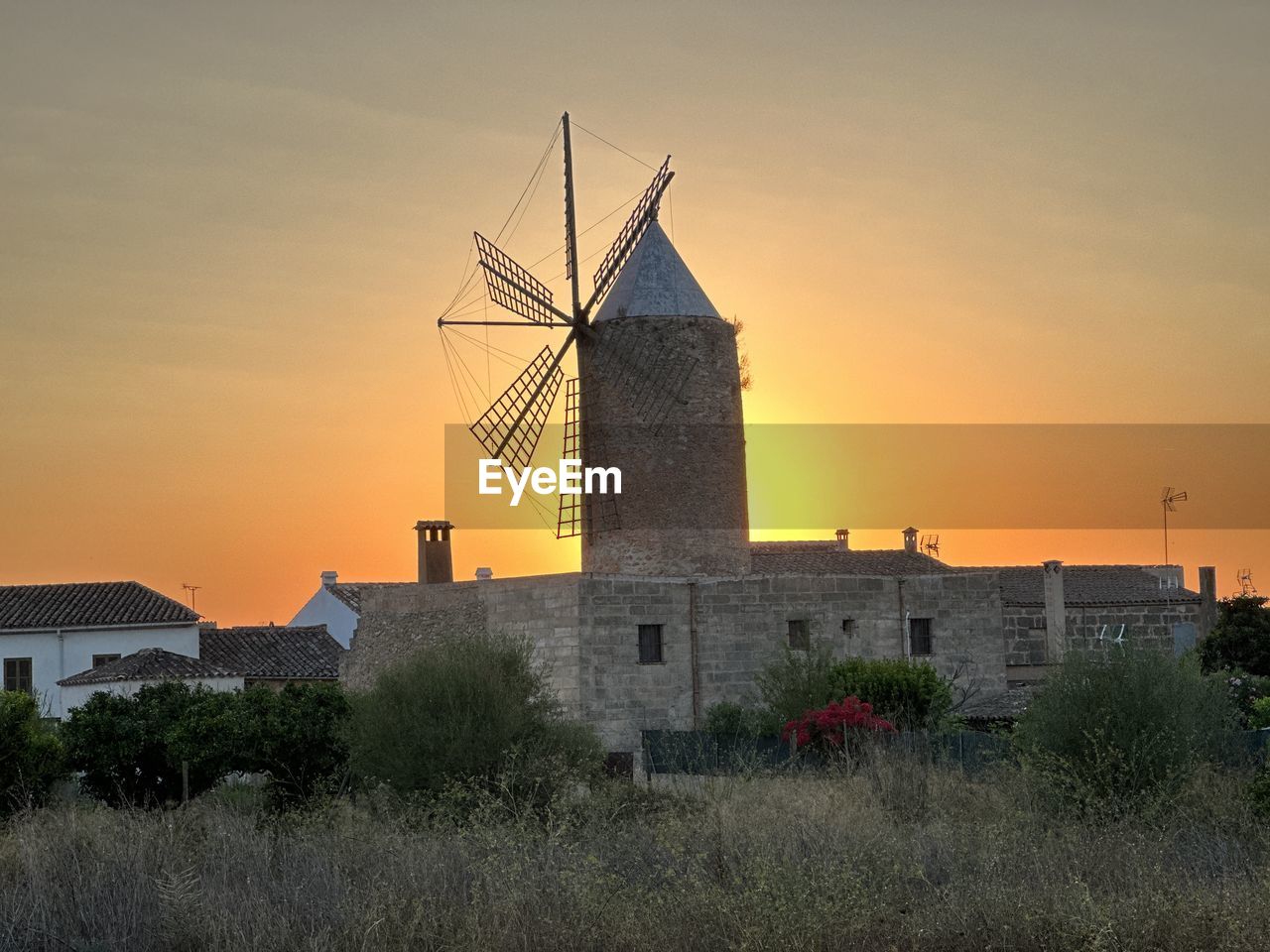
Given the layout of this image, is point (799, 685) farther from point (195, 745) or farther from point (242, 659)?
point (242, 659)

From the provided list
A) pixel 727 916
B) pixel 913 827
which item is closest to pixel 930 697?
pixel 913 827

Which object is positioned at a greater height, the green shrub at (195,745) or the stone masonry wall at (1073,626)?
the stone masonry wall at (1073,626)

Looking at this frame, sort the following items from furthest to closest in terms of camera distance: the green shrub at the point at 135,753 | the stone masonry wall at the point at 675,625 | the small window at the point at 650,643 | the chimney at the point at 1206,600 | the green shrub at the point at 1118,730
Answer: the chimney at the point at 1206,600 < the small window at the point at 650,643 < the stone masonry wall at the point at 675,625 < the green shrub at the point at 135,753 < the green shrub at the point at 1118,730

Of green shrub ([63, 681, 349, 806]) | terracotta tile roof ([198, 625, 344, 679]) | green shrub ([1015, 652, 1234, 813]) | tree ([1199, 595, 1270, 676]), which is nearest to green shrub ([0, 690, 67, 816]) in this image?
green shrub ([63, 681, 349, 806])

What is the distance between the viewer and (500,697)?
1641 cm

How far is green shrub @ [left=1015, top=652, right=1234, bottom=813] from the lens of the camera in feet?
44.4

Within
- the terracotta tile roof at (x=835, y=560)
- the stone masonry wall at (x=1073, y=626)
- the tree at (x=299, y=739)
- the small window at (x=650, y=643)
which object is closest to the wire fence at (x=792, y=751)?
the small window at (x=650, y=643)

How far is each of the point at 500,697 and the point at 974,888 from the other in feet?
25.3

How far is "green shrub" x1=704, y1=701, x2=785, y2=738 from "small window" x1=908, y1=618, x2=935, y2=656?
9.63ft

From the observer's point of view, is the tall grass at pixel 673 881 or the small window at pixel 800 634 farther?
the small window at pixel 800 634

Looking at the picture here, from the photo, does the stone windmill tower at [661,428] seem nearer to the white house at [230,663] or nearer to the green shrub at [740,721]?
the green shrub at [740,721]

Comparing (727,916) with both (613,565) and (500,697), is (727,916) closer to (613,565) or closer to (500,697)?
(500,697)

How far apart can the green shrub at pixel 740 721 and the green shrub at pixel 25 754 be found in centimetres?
747

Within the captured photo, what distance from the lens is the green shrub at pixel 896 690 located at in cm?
2020
